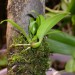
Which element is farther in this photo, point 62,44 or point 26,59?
point 62,44

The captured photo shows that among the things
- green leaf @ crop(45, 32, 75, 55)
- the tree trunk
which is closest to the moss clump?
the tree trunk

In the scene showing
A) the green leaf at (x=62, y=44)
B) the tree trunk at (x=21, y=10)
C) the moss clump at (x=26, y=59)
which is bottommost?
the green leaf at (x=62, y=44)

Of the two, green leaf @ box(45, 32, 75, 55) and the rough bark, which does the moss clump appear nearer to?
the rough bark

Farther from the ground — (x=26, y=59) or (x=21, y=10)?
(x=21, y=10)

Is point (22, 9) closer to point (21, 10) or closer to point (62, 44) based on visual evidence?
point (21, 10)

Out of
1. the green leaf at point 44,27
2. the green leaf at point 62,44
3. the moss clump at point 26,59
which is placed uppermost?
the green leaf at point 44,27

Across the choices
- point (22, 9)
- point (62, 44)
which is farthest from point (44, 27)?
point (62, 44)

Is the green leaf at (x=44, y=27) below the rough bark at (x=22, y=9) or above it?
below

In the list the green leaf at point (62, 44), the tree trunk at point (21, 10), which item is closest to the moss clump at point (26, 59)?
the tree trunk at point (21, 10)

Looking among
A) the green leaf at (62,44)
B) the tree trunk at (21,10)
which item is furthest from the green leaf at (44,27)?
the green leaf at (62,44)

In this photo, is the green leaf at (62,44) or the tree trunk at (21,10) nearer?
the tree trunk at (21,10)

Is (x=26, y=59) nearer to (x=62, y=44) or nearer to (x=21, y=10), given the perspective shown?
(x=21, y=10)

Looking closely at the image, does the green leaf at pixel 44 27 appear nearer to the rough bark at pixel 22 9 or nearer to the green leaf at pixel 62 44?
the rough bark at pixel 22 9
